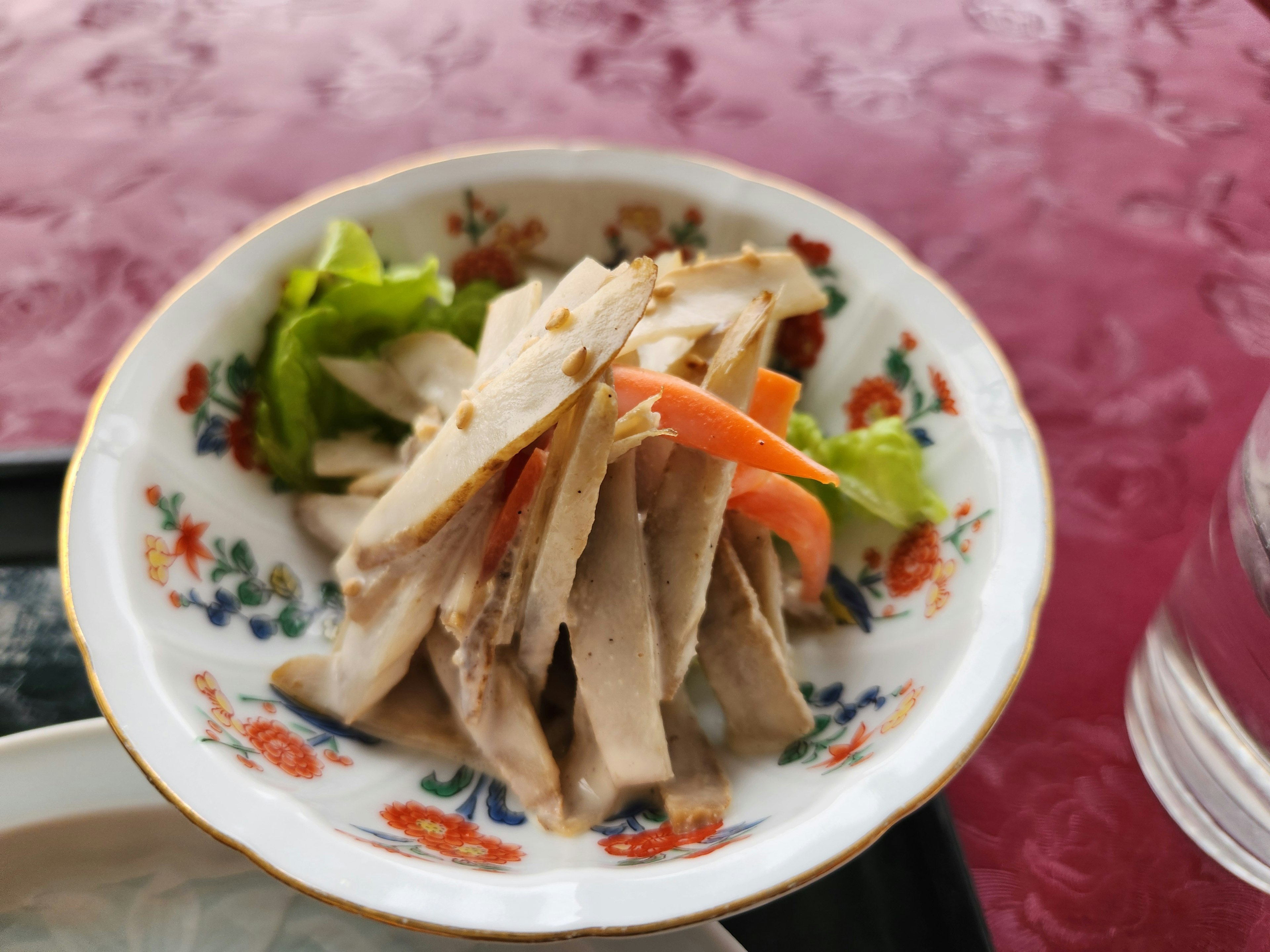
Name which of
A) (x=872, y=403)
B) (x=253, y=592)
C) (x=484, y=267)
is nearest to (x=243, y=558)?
(x=253, y=592)

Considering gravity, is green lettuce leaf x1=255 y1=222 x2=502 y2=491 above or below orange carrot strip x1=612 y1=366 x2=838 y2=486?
below

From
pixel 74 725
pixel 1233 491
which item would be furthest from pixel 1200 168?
pixel 74 725

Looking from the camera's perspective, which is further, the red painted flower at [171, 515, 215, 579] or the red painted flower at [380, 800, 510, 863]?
the red painted flower at [171, 515, 215, 579]

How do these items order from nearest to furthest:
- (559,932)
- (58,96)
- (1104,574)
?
(559,932) < (1104,574) < (58,96)

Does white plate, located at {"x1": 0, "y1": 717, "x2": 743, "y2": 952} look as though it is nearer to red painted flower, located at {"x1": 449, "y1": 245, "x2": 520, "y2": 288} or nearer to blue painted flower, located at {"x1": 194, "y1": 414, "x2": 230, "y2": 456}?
blue painted flower, located at {"x1": 194, "y1": 414, "x2": 230, "y2": 456}

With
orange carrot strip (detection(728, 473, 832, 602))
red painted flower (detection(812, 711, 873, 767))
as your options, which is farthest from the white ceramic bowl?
orange carrot strip (detection(728, 473, 832, 602))

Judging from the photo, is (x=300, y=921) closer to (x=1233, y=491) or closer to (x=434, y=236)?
(x=434, y=236)

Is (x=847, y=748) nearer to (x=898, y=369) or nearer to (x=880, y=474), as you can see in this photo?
(x=880, y=474)
